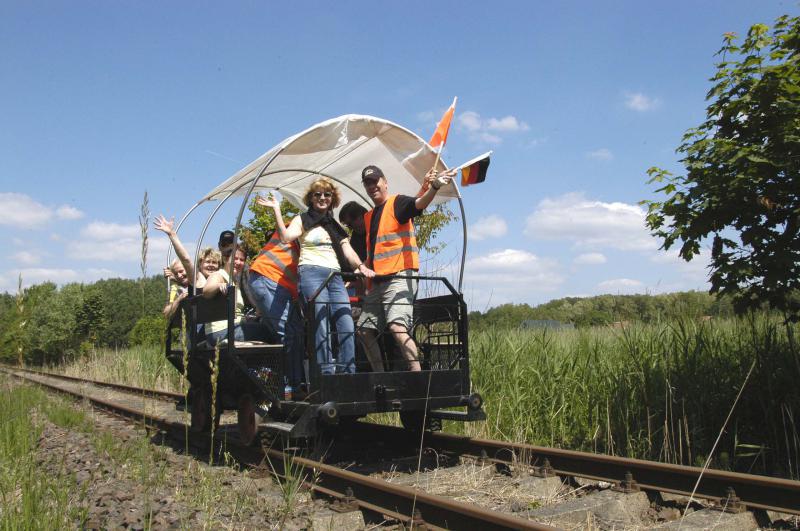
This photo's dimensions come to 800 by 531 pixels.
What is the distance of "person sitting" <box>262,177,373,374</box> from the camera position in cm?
585

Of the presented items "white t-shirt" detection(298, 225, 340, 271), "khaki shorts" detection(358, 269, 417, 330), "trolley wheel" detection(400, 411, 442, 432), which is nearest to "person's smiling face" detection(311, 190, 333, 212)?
"white t-shirt" detection(298, 225, 340, 271)

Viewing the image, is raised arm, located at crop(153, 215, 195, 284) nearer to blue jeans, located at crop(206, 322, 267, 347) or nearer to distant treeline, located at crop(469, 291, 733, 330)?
blue jeans, located at crop(206, 322, 267, 347)

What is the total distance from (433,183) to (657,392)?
2784 millimetres

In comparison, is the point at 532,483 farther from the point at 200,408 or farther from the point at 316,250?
the point at 200,408

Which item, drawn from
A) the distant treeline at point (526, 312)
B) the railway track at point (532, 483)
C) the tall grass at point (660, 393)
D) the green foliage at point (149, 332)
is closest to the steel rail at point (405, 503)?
the railway track at point (532, 483)

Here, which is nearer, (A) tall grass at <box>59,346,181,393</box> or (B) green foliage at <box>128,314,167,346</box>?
(A) tall grass at <box>59,346,181,393</box>

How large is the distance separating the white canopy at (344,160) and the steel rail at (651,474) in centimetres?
283

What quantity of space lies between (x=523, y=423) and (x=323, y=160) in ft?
11.6

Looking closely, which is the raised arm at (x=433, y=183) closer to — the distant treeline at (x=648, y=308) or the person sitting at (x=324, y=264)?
the person sitting at (x=324, y=264)

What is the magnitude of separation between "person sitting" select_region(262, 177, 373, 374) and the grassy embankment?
1.37 m

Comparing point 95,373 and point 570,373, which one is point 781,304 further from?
point 95,373

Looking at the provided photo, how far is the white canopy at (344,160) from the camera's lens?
6.55 m

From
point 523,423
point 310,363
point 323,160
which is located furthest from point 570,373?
point 323,160

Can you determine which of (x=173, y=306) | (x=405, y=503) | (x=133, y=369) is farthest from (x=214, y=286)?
(x=133, y=369)
